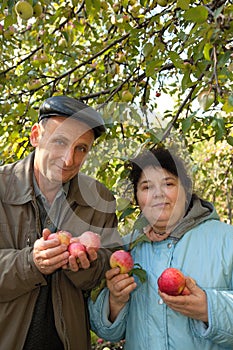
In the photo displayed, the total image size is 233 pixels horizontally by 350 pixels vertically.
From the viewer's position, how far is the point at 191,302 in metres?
1.40

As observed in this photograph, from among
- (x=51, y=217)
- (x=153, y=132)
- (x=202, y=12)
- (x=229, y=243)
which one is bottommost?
(x=229, y=243)

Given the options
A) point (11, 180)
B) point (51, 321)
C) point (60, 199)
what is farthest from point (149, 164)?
point (51, 321)

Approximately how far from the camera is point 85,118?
1.64m

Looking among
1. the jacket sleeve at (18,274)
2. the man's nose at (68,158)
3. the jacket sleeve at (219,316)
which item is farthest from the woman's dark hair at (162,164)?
the jacket sleeve at (18,274)

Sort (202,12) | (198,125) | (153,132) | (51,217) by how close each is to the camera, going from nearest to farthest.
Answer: (202,12)
(51,217)
(153,132)
(198,125)

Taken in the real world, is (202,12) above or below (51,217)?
above

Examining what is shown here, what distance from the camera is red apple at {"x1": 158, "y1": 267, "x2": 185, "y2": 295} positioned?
137 centimetres

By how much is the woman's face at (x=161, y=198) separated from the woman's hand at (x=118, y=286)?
201 millimetres

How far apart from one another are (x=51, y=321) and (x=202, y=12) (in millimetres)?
1093

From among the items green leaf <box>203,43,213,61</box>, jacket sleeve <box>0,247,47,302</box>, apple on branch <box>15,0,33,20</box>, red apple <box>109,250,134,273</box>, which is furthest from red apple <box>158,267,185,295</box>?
apple on branch <box>15,0,33,20</box>

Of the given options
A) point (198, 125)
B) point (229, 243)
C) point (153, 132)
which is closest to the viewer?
point (229, 243)

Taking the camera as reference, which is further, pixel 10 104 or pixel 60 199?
pixel 10 104

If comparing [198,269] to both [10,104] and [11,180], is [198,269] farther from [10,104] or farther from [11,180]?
[10,104]

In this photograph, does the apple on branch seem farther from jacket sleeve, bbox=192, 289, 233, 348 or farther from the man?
jacket sleeve, bbox=192, 289, 233, 348
